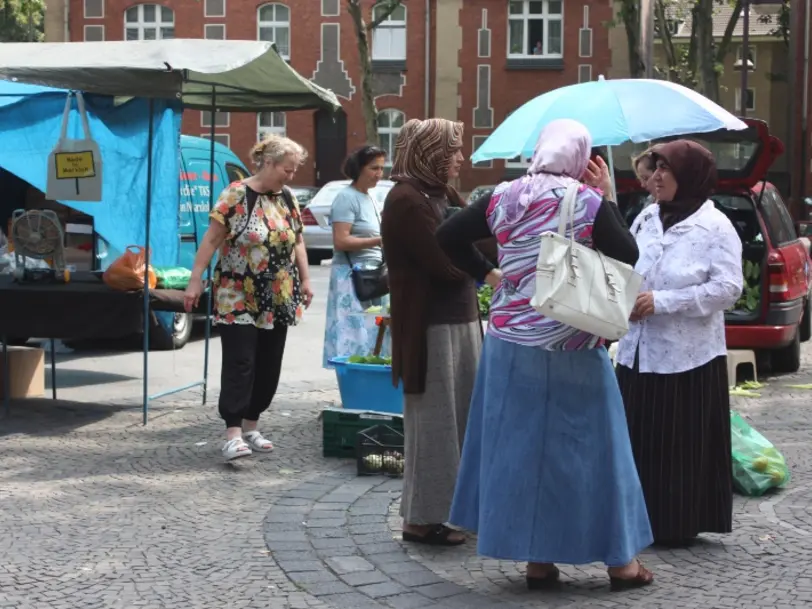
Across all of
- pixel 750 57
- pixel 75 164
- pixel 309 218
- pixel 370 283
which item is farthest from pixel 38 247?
pixel 750 57

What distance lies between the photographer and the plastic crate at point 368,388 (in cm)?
773

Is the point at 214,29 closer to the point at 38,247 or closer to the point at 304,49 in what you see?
the point at 304,49

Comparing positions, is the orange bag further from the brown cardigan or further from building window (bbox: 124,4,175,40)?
building window (bbox: 124,4,175,40)

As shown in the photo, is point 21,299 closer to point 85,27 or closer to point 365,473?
point 365,473

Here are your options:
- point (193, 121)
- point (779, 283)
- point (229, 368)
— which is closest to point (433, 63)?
point (193, 121)

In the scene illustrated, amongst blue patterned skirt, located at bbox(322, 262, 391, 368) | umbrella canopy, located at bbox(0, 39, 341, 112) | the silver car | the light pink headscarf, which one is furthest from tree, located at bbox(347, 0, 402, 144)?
the light pink headscarf

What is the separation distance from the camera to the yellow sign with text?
348 inches

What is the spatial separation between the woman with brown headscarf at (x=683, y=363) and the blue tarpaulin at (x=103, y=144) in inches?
189

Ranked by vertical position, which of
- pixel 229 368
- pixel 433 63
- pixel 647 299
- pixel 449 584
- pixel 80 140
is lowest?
pixel 449 584

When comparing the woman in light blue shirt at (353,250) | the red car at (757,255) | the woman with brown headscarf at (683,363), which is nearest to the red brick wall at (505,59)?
the red car at (757,255)

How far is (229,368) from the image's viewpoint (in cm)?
761

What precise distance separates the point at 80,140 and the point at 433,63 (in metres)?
32.3

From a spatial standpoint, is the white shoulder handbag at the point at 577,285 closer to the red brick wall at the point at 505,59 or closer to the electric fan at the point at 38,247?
the electric fan at the point at 38,247

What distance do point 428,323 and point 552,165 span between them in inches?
43.4
